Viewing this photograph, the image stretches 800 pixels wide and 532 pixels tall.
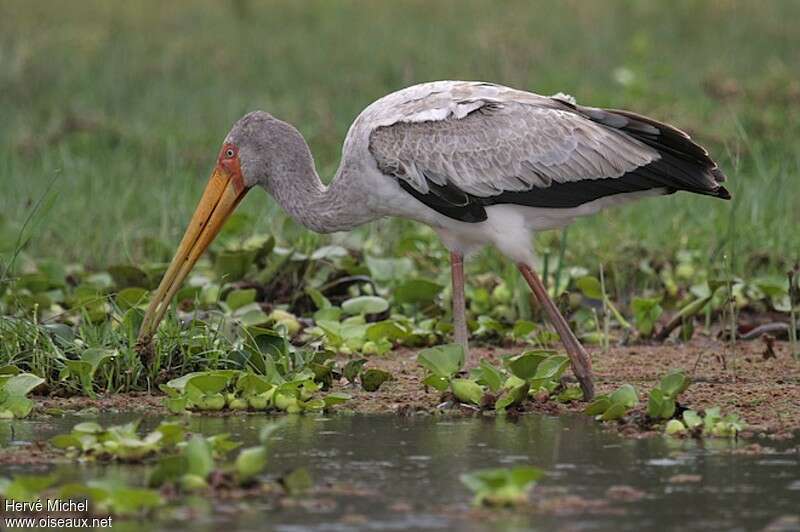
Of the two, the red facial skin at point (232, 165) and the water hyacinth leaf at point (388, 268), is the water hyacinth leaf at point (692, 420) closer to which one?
the red facial skin at point (232, 165)

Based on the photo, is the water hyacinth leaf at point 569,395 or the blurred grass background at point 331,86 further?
the blurred grass background at point 331,86

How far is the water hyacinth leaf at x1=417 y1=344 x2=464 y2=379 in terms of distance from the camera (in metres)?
6.70

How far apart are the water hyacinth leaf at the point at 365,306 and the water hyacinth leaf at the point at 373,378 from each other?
1.32 meters

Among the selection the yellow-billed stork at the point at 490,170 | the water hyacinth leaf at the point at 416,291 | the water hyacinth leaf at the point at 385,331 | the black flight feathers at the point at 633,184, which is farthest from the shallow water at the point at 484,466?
the water hyacinth leaf at the point at 416,291

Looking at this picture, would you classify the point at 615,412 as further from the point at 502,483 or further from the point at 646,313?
the point at 646,313

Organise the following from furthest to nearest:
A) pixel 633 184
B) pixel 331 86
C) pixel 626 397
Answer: pixel 331 86, pixel 633 184, pixel 626 397

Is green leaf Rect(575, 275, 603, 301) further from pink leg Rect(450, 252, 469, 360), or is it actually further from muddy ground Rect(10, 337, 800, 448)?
pink leg Rect(450, 252, 469, 360)

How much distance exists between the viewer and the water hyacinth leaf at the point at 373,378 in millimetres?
6953

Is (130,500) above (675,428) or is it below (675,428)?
below

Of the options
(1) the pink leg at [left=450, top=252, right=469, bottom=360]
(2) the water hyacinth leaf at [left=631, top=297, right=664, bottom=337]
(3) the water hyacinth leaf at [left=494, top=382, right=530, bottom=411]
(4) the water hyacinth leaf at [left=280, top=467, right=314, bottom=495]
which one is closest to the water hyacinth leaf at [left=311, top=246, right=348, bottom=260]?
(1) the pink leg at [left=450, top=252, right=469, bottom=360]

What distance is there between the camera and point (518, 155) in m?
7.28

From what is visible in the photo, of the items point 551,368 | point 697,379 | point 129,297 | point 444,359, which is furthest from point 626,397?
point 129,297

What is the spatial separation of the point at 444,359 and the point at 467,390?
203 millimetres

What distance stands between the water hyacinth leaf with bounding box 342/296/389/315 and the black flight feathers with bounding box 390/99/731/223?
125cm
